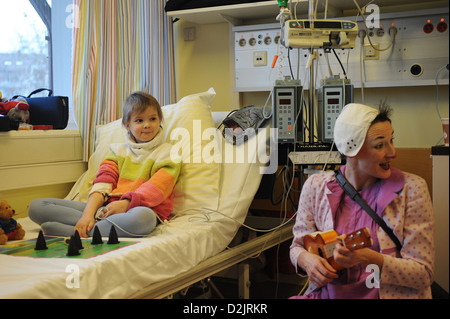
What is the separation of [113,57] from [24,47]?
509 mm

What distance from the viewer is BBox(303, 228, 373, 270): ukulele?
46.6 inches

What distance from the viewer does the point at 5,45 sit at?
2.68 meters

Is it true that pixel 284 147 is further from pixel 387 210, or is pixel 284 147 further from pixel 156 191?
pixel 387 210

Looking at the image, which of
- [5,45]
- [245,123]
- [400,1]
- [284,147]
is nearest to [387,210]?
[284,147]

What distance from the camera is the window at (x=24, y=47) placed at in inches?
105

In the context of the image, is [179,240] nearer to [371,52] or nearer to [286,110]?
[286,110]

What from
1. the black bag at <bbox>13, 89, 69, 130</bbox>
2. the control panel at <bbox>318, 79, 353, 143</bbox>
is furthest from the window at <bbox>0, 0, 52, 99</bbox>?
the control panel at <bbox>318, 79, 353, 143</bbox>

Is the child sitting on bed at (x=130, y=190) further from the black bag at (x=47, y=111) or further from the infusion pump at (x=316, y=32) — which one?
the infusion pump at (x=316, y=32)

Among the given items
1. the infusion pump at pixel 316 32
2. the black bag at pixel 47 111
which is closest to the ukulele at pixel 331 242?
the infusion pump at pixel 316 32

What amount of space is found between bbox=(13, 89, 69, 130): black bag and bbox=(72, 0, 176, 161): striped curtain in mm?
107

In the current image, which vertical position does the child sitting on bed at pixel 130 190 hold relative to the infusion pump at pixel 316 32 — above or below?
below

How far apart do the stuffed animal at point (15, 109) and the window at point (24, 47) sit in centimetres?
33

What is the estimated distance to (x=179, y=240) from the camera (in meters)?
1.78

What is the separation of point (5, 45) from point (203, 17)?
1115mm
